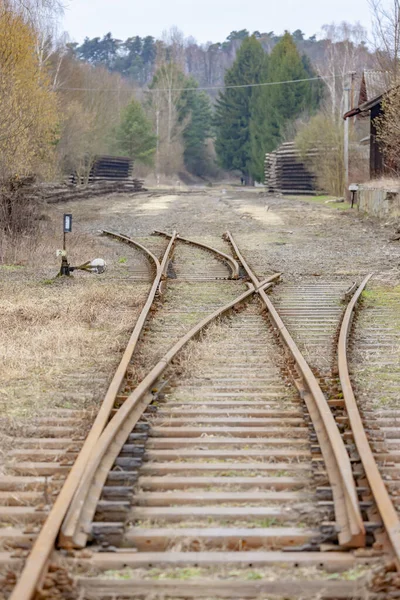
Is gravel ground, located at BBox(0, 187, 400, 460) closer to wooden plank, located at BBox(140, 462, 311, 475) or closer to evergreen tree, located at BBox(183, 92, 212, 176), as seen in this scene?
wooden plank, located at BBox(140, 462, 311, 475)

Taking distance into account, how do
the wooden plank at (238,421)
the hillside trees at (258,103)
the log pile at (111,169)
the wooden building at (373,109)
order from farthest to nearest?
the hillside trees at (258,103)
the log pile at (111,169)
the wooden building at (373,109)
the wooden plank at (238,421)

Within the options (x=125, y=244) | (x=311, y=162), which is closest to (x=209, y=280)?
(x=125, y=244)

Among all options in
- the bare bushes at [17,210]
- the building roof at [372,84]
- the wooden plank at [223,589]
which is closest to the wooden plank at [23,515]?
the wooden plank at [223,589]

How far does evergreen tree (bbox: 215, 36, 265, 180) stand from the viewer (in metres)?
82.1

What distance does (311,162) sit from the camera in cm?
4856

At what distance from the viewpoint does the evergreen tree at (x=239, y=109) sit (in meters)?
82.1

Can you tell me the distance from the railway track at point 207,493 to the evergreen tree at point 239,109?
249 ft

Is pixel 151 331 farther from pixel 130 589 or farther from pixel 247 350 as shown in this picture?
pixel 130 589

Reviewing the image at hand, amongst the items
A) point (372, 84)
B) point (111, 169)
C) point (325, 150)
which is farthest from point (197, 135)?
point (372, 84)

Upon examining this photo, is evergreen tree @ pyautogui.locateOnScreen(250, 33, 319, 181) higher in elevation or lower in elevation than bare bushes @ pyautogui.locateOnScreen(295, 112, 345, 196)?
higher

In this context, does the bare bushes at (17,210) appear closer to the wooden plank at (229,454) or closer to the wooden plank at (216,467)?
the wooden plank at (229,454)

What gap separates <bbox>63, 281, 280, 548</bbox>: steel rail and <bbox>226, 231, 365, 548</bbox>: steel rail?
1204 mm

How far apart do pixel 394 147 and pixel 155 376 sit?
2292cm

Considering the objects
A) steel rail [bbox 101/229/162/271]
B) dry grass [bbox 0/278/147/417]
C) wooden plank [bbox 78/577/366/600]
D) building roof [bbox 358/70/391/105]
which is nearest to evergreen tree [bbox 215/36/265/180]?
building roof [bbox 358/70/391/105]
